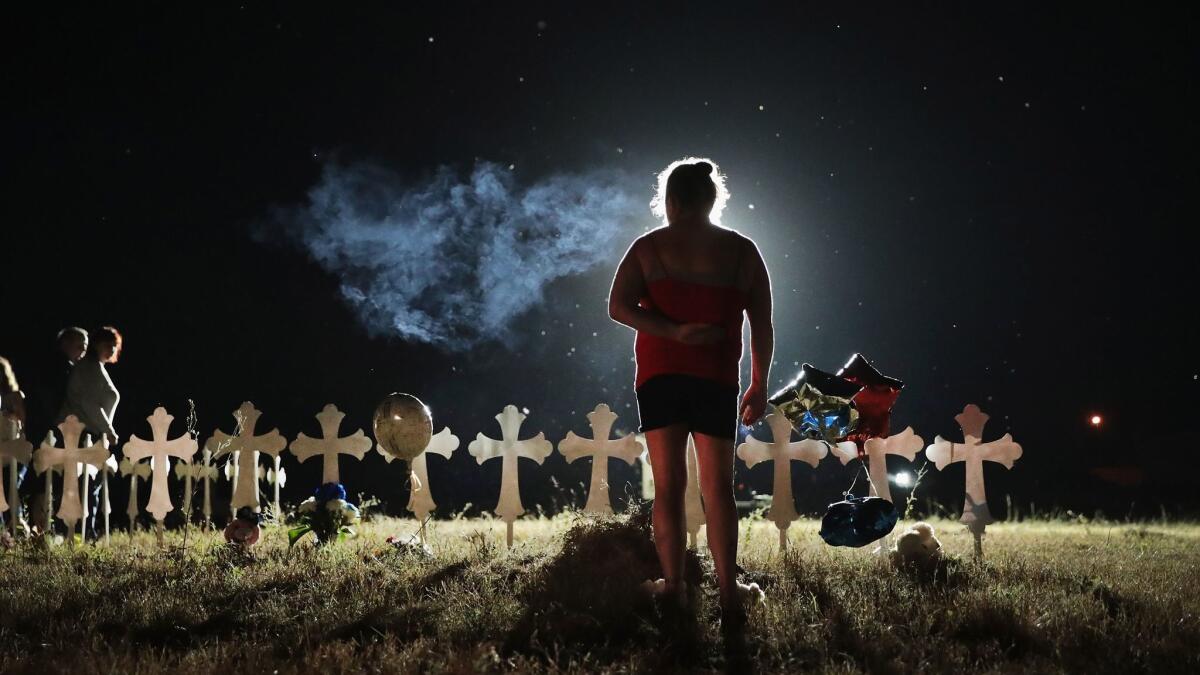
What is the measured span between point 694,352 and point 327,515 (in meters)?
3.90

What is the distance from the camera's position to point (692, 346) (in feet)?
13.5

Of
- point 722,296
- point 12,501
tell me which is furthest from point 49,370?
point 722,296

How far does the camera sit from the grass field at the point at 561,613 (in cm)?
366

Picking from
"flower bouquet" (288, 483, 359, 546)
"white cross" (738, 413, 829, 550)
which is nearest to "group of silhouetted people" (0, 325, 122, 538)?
"flower bouquet" (288, 483, 359, 546)

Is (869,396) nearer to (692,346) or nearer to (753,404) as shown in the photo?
(753,404)

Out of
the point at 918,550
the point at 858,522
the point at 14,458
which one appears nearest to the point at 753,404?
the point at 858,522

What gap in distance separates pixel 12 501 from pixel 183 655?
206 inches

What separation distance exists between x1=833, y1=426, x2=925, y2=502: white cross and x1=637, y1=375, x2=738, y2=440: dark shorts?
2.76 metres

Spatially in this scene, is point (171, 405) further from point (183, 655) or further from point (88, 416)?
point (183, 655)

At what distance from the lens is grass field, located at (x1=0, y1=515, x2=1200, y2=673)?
12.0 ft

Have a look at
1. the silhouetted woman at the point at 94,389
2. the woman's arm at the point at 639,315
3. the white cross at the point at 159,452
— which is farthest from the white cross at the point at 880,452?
the silhouetted woman at the point at 94,389

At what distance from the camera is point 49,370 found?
14828 mm

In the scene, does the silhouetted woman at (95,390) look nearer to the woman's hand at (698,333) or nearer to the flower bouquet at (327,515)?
the flower bouquet at (327,515)

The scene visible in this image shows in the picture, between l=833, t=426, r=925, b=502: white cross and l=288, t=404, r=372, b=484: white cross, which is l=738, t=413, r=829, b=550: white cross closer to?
l=833, t=426, r=925, b=502: white cross
